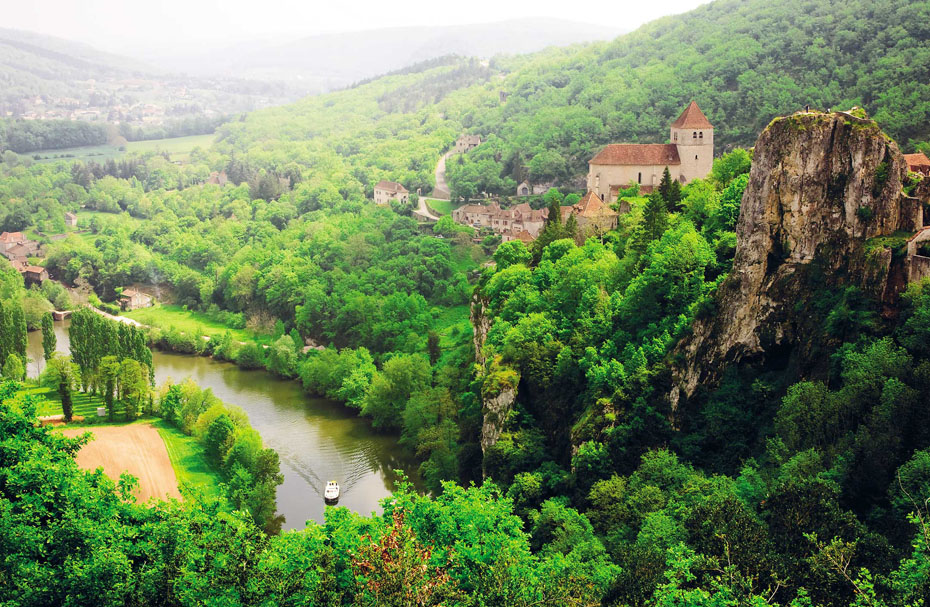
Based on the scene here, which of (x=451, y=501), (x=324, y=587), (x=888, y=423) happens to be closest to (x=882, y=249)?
(x=888, y=423)

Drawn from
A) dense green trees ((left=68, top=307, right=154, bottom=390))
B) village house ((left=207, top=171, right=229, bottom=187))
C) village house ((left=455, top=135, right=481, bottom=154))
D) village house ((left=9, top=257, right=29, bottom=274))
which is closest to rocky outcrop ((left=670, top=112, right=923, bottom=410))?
dense green trees ((left=68, top=307, right=154, bottom=390))

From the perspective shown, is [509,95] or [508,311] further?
[509,95]

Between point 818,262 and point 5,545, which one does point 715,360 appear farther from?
point 5,545

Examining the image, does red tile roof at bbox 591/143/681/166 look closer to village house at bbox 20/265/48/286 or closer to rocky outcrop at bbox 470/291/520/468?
rocky outcrop at bbox 470/291/520/468

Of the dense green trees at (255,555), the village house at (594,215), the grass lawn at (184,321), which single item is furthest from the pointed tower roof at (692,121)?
the dense green trees at (255,555)

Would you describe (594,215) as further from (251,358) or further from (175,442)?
(251,358)

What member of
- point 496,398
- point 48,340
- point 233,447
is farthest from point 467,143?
point 496,398

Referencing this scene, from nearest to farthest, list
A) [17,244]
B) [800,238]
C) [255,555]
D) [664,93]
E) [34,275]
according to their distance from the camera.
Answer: [255,555] < [800,238] < [34,275] < [664,93] < [17,244]
